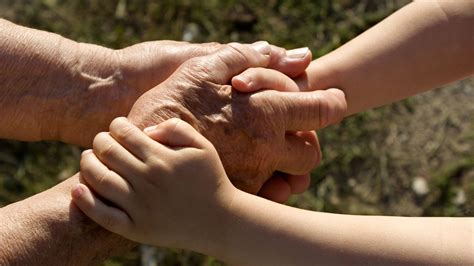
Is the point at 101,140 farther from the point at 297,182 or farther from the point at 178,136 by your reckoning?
the point at 297,182

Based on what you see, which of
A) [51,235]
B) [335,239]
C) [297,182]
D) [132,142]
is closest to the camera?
[335,239]

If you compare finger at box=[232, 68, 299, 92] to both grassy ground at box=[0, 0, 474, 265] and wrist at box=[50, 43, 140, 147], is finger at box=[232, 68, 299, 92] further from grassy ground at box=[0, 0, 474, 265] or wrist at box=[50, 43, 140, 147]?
grassy ground at box=[0, 0, 474, 265]

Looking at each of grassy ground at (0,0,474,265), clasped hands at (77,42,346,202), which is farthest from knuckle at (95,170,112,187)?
grassy ground at (0,0,474,265)

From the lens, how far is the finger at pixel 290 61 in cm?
193

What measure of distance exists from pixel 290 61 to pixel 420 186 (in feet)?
2.47

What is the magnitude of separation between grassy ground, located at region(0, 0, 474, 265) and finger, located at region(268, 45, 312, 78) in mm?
633

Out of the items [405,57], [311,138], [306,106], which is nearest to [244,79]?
[306,106]

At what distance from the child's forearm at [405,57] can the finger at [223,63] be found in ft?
0.57

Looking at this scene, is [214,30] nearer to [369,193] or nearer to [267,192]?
[369,193]

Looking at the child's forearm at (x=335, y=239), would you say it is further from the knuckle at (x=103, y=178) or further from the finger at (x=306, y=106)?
the finger at (x=306, y=106)

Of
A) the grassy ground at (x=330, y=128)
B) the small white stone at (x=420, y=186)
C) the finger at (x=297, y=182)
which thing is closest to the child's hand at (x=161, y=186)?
the finger at (x=297, y=182)

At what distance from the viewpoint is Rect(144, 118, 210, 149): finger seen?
1.53 metres

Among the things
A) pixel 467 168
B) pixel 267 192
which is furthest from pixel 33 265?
pixel 467 168

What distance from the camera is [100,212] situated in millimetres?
1563
